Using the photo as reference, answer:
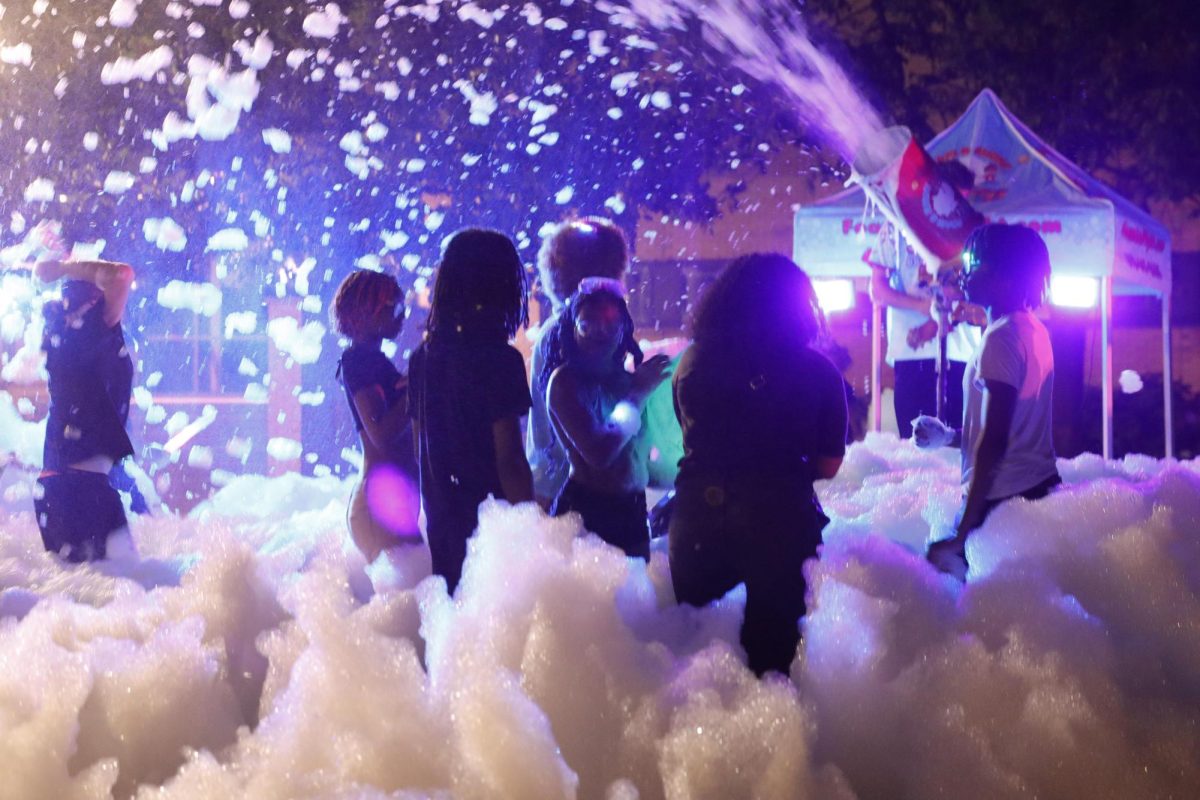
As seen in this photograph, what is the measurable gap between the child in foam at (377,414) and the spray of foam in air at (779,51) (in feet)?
18.9

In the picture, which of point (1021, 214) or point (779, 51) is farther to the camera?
point (779, 51)

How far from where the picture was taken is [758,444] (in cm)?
274

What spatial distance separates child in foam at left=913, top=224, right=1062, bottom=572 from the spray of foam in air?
546 centimetres

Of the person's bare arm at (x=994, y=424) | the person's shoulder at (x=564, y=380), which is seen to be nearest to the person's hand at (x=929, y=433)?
the person's bare arm at (x=994, y=424)

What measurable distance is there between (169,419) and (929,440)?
41.1 ft

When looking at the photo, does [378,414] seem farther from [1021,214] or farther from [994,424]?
[1021,214]

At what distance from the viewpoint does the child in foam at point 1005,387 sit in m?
3.09

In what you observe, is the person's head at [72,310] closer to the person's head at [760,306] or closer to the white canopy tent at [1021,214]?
the person's head at [760,306]

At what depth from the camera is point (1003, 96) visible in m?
10.4

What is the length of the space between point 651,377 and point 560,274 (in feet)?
1.57

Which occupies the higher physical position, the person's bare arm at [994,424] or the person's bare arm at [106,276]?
the person's bare arm at [106,276]

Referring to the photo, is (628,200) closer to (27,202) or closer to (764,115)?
(764,115)

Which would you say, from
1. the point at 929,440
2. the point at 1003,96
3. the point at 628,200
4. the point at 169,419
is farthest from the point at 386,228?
the point at 929,440

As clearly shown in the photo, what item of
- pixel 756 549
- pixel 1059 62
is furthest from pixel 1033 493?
pixel 1059 62
